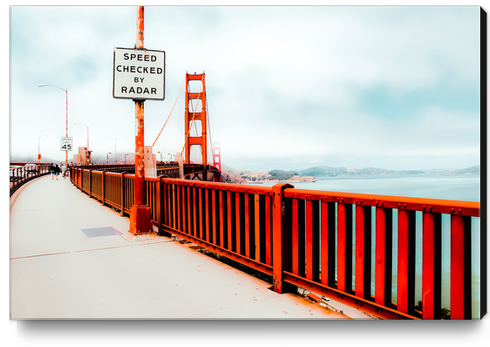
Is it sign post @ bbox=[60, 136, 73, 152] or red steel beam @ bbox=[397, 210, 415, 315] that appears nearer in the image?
red steel beam @ bbox=[397, 210, 415, 315]

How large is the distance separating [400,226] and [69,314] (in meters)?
2.84

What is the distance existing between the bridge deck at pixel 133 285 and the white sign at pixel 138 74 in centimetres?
237

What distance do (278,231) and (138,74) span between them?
357 cm

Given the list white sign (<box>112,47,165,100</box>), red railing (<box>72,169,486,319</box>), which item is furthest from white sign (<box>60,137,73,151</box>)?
red railing (<box>72,169,486,319</box>)

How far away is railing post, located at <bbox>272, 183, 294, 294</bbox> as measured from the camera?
11.1 feet

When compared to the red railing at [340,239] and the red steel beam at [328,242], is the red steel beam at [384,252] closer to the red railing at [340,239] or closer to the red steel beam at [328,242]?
the red railing at [340,239]

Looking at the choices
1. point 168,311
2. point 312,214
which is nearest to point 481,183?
point 312,214

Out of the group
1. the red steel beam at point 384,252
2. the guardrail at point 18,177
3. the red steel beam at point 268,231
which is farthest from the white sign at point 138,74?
the guardrail at point 18,177

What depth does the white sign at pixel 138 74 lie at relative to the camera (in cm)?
534

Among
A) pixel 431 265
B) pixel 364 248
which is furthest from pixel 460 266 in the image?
pixel 364 248

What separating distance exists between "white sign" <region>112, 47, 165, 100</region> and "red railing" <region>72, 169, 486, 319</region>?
171 centimetres

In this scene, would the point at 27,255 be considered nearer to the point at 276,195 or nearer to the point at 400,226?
the point at 276,195

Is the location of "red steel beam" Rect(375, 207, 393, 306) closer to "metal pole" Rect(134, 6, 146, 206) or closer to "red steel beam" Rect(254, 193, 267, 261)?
"red steel beam" Rect(254, 193, 267, 261)

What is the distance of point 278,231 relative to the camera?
11.2 feet
